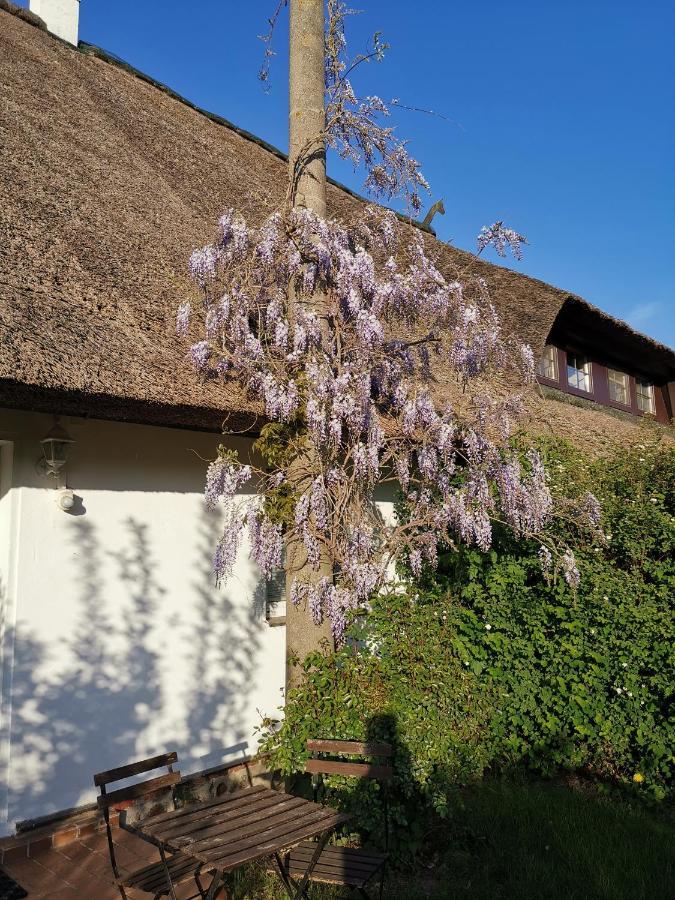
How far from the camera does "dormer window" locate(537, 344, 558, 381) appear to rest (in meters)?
8.18

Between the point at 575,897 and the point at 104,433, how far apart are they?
3.37 metres

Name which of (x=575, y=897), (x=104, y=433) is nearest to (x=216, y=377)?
(x=104, y=433)

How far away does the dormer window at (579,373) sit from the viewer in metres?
8.62

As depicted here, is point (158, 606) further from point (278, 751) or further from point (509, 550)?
point (509, 550)

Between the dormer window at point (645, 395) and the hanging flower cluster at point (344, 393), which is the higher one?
the dormer window at point (645, 395)

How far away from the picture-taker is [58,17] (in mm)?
8664

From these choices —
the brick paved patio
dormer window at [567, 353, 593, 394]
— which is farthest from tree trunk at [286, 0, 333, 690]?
dormer window at [567, 353, 593, 394]

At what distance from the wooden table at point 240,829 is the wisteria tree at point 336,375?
1120 millimetres

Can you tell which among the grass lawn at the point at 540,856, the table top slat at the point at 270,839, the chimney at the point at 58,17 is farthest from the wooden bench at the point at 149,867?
the chimney at the point at 58,17

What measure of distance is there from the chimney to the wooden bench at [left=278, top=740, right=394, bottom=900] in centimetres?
868

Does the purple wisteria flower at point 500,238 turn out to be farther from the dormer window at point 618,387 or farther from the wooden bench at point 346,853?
the dormer window at point 618,387

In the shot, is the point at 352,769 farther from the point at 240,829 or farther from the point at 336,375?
the point at 336,375

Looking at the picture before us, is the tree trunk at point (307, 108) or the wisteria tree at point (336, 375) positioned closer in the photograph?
the wisteria tree at point (336, 375)

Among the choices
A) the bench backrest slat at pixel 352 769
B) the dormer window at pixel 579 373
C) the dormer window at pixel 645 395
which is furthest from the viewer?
the dormer window at pixel 645 395
